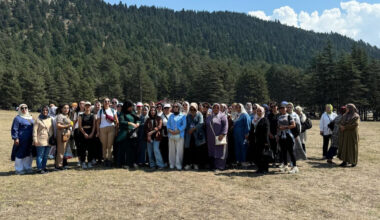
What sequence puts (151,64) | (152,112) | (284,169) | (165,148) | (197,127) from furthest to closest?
(151,64) < (165,148) < (152,112) < (197,127) < (284,169)

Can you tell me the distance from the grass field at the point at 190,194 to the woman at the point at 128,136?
1.47 ft

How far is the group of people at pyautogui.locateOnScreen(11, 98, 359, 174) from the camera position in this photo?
777 cm

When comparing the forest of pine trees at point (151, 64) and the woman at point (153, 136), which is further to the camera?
the forest of pine trees at point (151, 64)

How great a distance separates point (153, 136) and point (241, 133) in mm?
2782

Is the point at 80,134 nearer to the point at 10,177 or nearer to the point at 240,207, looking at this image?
the point at 10,177

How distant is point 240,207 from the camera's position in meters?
5.31

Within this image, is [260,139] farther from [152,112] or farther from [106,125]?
[106,125]

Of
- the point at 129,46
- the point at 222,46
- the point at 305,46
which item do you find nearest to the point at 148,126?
the point at 129,46

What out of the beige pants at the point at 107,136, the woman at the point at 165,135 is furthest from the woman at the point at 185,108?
the beige pants at the point at 107,136

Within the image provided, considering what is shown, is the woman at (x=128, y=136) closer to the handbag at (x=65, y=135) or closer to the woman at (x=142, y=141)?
the woman at (x=142, y=141)

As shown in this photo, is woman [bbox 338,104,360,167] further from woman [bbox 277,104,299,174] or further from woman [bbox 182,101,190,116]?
woman [bbox 182,101,190,116]

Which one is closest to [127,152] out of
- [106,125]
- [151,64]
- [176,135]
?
[106,125]

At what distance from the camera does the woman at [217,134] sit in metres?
8.20

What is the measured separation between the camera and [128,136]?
8.31 metres
